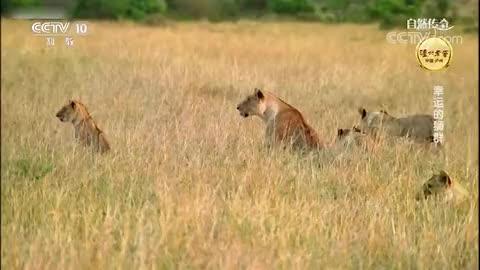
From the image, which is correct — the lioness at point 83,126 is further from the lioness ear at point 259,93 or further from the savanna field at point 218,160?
the lioness ear at point 259,93

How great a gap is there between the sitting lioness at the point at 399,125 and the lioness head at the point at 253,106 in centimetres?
81

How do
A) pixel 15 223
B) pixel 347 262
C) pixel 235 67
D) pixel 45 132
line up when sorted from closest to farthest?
pixel 347 262
pixel 15 223
pixel 45 132
pixel 235 67

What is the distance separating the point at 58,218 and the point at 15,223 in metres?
0.21

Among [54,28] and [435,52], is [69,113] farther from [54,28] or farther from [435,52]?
[435,52]

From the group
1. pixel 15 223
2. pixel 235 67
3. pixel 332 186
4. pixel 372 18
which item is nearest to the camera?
pixel 15 223

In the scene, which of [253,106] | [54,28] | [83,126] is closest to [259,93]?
[253,106]

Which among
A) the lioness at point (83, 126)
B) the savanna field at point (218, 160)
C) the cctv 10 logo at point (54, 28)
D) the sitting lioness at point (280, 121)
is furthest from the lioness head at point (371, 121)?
the cctv 10 logo at point (54, 28)

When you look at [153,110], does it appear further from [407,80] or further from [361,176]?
[407,80]

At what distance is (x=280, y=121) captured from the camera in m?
6.16

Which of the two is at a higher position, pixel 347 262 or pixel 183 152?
pixel 183 152

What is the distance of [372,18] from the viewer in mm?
7246

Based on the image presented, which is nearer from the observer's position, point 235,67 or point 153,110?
point 153,110

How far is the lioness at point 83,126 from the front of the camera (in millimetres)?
5465

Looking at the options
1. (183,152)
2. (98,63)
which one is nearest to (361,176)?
(183,152)
